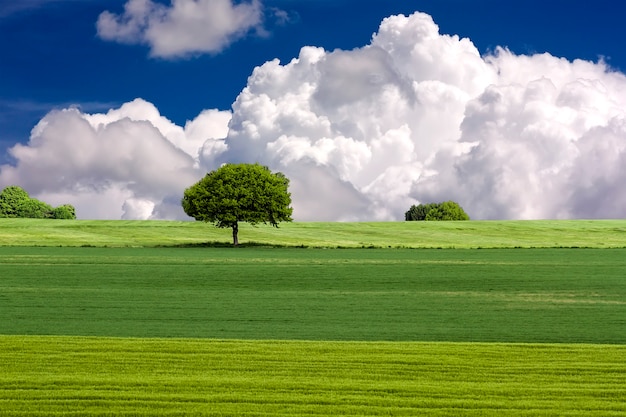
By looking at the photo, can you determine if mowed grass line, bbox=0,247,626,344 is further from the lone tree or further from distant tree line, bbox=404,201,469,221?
distant tree line, bbox=404,201,469,221

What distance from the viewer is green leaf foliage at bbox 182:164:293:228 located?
233 feet

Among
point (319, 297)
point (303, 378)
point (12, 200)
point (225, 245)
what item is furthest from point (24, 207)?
point (303, 378)

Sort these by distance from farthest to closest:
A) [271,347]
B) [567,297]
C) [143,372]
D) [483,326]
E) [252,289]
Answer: [252,289]
[567,297]
[483,326]
[271,347]
[143,372]

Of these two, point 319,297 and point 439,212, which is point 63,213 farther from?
point 319,297

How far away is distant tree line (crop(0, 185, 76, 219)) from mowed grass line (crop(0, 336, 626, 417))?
14218cm

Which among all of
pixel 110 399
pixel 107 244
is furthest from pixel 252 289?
pixel 107 244

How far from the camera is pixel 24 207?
490ft

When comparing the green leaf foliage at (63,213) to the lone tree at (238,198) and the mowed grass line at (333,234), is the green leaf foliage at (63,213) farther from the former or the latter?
the lone tree at (238,198)

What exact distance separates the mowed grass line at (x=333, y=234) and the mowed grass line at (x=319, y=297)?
21.3 metres

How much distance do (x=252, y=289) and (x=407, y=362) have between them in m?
19.5

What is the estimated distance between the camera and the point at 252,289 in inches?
1307

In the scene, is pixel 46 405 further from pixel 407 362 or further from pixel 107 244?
pixel 107 244

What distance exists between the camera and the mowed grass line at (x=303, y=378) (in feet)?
35.6

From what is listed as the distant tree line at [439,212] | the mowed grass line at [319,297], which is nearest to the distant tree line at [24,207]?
the distant tree line at [439,212]
